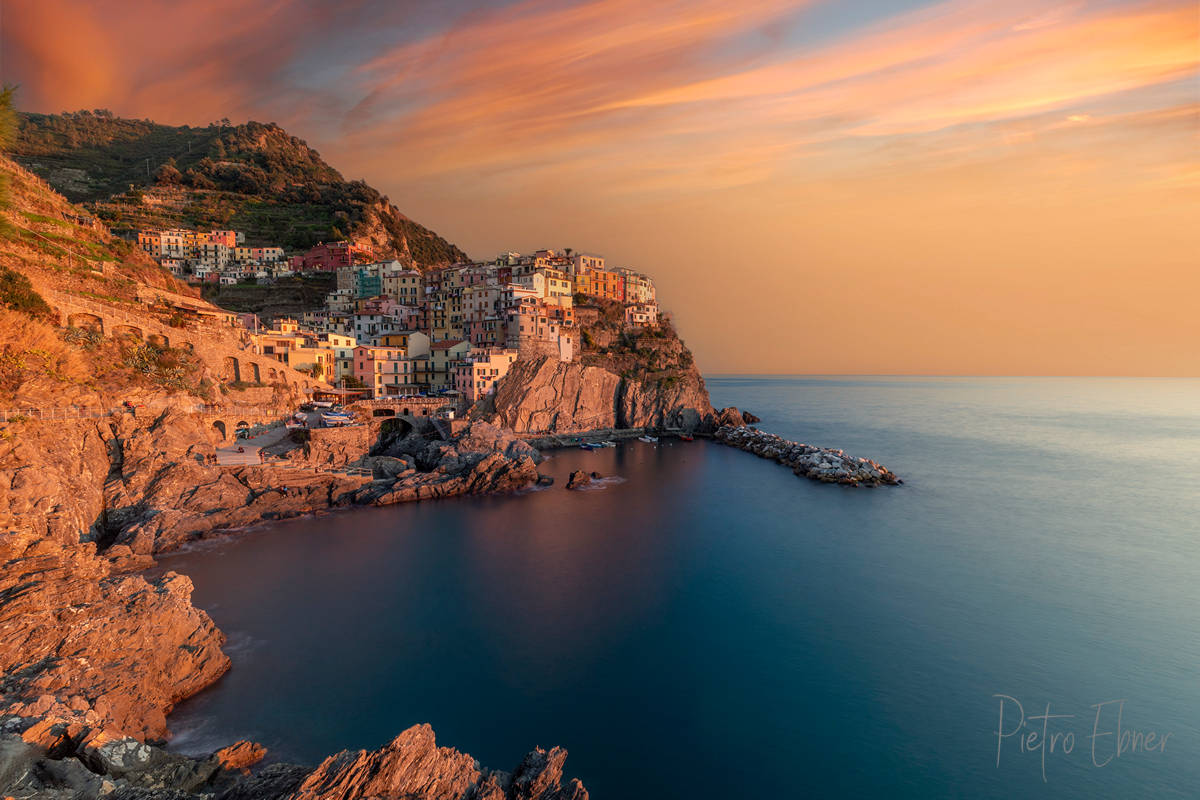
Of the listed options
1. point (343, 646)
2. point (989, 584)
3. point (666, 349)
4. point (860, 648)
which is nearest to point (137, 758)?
point (343, 646)

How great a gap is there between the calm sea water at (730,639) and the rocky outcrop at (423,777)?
3.15m

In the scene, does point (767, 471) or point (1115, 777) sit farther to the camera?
point (767, 471)

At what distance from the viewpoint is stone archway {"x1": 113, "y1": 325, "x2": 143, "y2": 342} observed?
108ft

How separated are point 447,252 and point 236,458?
94.2 meters

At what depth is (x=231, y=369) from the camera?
39.3 metres

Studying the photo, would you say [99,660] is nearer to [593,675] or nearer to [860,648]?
[593,675]

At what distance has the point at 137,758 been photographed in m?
8.97

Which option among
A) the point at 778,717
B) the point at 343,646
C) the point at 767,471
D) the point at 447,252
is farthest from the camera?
the point at 447,252

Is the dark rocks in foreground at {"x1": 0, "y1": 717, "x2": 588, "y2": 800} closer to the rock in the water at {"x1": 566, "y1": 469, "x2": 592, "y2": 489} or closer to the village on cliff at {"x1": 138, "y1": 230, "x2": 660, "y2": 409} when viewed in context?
the rock in the water at {"x1": 566, "y1": 469, "x2": 592, "y2": 489}

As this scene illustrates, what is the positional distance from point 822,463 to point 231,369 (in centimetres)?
4685

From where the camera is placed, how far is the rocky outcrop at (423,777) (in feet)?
27.9
